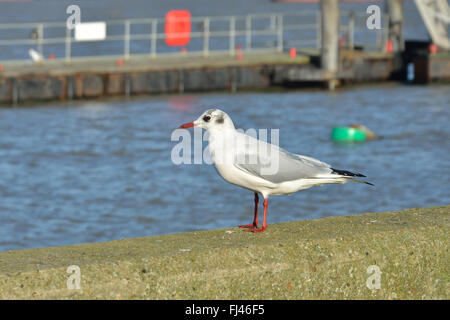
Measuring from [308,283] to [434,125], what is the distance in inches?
1073

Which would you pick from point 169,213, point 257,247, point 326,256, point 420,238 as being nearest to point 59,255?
point 257,247

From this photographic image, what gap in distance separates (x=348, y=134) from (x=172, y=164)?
18.2 ft

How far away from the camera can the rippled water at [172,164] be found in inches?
724

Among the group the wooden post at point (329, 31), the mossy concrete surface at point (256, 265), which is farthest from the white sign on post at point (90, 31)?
the mossy concrete surface at point (256, 265)

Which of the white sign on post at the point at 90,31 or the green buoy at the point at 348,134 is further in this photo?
the white sign on post at the point at 90,31

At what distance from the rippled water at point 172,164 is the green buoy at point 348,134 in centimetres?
38

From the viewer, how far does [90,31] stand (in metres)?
35.2

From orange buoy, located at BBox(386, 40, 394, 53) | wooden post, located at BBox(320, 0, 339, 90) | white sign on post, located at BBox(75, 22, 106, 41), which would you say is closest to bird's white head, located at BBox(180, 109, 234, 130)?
wooden post, located at BBox(320, 0, 339, 90)

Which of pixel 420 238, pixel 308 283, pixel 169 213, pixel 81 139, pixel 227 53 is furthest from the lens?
pixel 227 53

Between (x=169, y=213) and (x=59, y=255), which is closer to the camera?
(x=59, y=255)

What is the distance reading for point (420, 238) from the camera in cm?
569

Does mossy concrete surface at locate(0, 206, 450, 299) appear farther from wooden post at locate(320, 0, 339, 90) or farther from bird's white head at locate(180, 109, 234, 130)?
wooden post at locate(320, 0, 339, 90)

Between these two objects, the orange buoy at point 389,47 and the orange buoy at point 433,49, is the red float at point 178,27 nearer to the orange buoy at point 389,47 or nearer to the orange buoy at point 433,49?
the orange buoy at point 389,47

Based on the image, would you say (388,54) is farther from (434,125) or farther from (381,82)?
(434,125)
